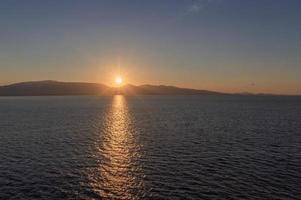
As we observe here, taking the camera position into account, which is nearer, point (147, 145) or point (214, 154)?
point (214, 154)

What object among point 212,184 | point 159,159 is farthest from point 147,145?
point 212,184

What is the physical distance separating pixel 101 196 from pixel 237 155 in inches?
1371

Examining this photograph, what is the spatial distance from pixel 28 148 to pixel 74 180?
28.5 meters

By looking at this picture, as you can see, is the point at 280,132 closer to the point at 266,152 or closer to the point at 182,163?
the point at 266,152

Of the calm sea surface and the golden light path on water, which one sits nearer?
the calm sea surface

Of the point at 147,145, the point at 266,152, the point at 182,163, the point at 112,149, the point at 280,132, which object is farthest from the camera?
the point at 280,132

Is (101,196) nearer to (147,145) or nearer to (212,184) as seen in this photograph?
(212,184)

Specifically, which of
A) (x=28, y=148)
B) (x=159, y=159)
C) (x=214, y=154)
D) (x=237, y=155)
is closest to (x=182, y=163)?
(x=159, y=159)

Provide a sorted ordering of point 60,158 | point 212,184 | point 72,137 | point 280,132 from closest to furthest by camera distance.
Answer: point 212,184, point 60,158, point 72,137, point 280,132

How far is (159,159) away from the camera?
61.2 metres

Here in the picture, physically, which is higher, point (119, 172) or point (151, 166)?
point (151, 166)

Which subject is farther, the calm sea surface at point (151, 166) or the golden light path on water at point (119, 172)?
the golden light path on water at point (119, 172)

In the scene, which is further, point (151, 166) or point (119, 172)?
point (151, 166)

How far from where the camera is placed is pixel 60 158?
61.3 meters
